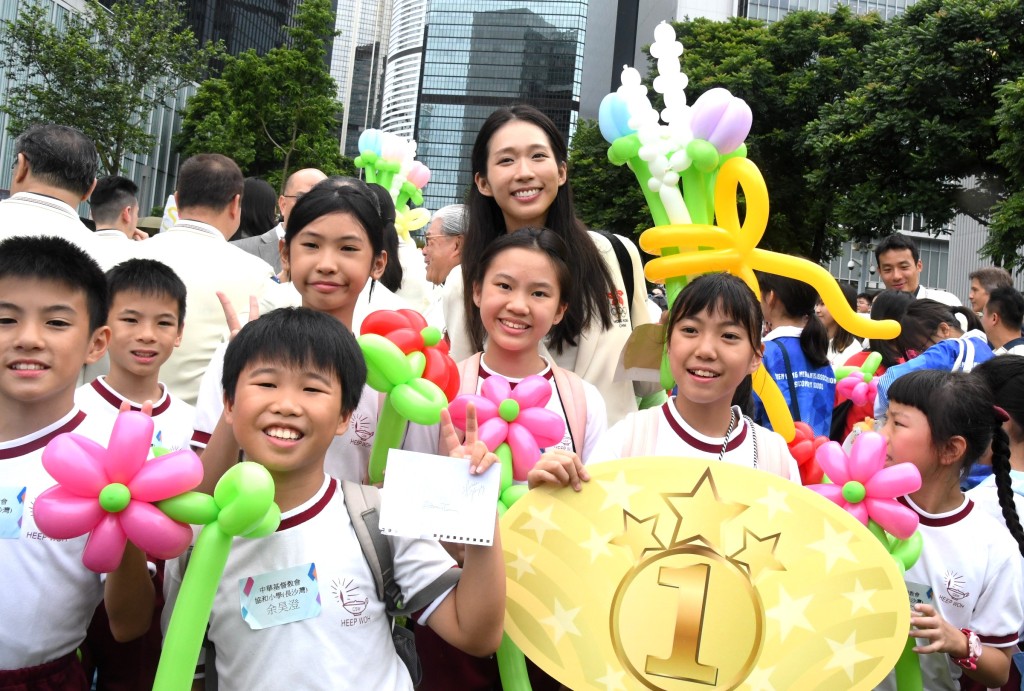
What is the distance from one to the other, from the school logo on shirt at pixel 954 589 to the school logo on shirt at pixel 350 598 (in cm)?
163

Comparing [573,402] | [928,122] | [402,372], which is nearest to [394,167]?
[573,402]

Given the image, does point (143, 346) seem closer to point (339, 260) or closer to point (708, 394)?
point (339, 260)

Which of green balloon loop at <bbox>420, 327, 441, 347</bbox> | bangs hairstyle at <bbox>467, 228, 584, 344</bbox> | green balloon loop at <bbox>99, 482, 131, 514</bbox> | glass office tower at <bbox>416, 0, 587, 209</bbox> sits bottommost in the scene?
green balloon loop at <bbox>99, 482, 131, 514</bbox>

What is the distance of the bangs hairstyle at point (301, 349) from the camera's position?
209cm

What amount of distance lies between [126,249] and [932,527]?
3.26m

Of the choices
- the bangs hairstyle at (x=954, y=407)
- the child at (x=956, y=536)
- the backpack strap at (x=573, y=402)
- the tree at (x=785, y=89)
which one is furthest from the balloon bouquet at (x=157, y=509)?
the tree at (x=785, y=89)

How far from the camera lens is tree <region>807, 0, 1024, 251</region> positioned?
1738 cm

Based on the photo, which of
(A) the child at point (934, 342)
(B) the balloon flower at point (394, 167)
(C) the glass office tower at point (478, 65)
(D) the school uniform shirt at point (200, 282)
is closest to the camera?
(D) the school uniform shirt at point (200, 282)

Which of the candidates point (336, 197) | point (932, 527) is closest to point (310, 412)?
point (336, 197)

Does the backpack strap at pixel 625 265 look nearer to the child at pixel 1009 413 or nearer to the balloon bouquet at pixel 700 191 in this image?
the balloon bouquet at pixel 700 191

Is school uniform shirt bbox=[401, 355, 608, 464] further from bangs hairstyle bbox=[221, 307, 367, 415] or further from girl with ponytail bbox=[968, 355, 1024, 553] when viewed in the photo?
girl with ponytail bbox=[968, 355, 1024, 553]

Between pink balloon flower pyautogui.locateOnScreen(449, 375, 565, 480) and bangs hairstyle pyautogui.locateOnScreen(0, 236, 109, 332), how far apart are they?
94 cm

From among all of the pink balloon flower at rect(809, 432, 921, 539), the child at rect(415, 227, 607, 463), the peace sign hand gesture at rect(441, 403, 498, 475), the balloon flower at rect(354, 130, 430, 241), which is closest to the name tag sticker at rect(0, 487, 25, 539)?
the peace sign hand gesture at rect(441, 403, 498, 475)

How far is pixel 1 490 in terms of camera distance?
83.9 inches
